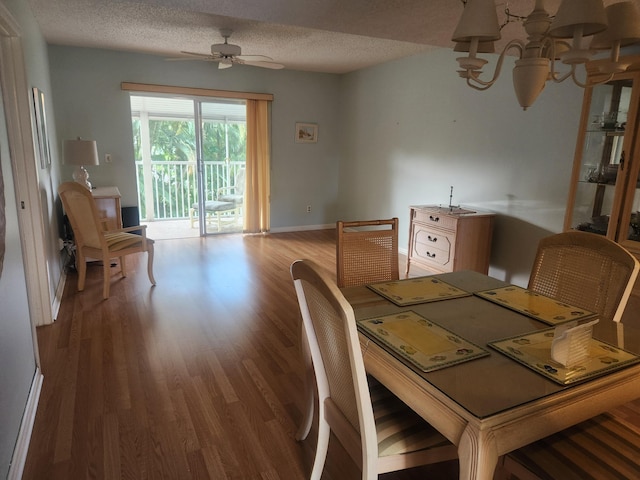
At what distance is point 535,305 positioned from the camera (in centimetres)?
168

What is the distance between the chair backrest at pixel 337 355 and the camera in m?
1.09

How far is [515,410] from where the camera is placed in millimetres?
1018

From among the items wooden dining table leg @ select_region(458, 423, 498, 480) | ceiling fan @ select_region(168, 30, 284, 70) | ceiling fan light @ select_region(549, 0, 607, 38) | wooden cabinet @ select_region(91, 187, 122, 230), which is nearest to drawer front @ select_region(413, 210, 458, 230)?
ceiling fan @ select_region(168, 30, 284, 70)

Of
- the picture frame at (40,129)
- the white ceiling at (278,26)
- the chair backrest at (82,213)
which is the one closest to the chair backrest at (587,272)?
the white ceiling at (278,26)

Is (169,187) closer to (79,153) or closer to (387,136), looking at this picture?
(79,153)

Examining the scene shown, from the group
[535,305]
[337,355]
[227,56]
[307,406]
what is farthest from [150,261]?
[535,305]

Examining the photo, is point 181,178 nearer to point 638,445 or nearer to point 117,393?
point 117,393

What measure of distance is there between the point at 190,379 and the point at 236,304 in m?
1.15

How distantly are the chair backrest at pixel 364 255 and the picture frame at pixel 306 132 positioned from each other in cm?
427

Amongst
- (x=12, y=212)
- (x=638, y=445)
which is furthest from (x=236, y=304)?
(x=638, y=445)

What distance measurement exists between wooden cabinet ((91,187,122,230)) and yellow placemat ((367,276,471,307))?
3490 mm

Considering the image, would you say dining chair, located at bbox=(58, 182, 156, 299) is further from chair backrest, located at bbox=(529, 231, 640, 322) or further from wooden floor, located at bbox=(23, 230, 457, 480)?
chair backrest, located at bbox=(529, 231, 640, 322)

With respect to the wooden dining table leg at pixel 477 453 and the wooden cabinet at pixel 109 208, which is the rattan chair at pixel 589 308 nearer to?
the wooden dining table leg at pixel 477 453

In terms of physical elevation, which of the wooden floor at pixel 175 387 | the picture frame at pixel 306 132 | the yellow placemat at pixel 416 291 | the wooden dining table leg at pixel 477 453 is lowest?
the wooden floor at pixel 175 387
